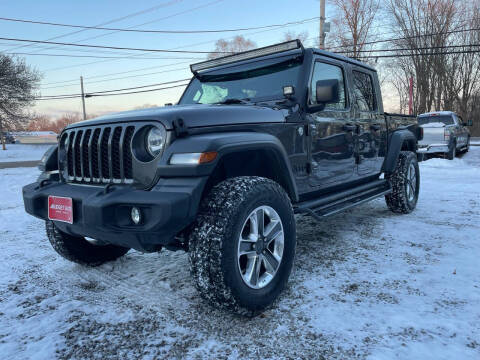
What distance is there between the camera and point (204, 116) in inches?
90.9

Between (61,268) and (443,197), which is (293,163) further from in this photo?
(443,197)

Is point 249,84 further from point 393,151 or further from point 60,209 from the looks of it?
point 393,151

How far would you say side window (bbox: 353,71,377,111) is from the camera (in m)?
4.16

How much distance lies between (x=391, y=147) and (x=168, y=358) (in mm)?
4060

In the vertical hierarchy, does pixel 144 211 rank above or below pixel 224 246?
above

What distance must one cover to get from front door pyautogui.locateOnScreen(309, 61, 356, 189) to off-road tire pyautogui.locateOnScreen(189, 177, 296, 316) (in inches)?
45.5

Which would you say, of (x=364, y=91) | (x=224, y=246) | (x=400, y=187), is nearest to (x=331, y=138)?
(x=364, y=91)

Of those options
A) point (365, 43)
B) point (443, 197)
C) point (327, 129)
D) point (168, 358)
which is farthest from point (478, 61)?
point (168, 358)

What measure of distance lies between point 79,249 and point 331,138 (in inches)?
101

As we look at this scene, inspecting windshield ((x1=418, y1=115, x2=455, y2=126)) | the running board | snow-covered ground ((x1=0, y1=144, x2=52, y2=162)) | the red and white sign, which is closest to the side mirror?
the running board

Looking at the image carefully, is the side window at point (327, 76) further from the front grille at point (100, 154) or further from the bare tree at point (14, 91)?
the bare tree at point (14, 91)

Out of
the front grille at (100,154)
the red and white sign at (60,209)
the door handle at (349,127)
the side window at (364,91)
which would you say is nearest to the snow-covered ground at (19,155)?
the front grille at (100,154)

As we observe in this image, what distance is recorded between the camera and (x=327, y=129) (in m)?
3.38

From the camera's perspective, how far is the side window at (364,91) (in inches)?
164
